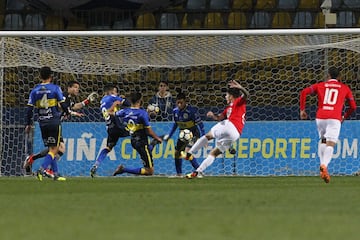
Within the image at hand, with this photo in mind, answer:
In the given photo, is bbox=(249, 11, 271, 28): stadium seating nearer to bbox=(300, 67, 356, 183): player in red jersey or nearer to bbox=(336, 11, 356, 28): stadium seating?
bbox=(336, 11, 356, 28): stadium seating

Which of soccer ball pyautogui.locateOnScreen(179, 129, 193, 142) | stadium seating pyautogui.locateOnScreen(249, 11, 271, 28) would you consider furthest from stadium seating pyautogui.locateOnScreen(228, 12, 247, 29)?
soccer ball pyautogui.locateOnScreen(179, 129, 193, 142)

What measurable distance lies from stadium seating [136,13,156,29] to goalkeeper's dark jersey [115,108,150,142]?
26.2 ft

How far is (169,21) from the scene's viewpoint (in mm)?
27828

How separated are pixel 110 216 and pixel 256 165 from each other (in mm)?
12153

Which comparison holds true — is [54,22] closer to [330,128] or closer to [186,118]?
[186,118]

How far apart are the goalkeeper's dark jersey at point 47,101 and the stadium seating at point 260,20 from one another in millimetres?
9719

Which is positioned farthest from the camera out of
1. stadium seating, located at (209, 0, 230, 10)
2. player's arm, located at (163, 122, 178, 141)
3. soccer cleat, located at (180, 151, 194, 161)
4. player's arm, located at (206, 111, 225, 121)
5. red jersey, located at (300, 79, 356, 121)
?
stadium seating, located at (209, 0, 230, 10)

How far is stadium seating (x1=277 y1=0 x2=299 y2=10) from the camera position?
27297 millimetres

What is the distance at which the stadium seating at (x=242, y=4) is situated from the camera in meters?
27.5

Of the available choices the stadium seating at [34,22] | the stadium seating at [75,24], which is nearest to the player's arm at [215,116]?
the stadium seating at [75,24]

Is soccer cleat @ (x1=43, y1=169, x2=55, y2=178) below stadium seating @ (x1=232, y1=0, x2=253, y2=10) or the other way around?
below

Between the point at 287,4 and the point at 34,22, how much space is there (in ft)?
21.4

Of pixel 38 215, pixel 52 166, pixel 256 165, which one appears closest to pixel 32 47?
pixel 52 166

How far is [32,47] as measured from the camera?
72.5 feet
